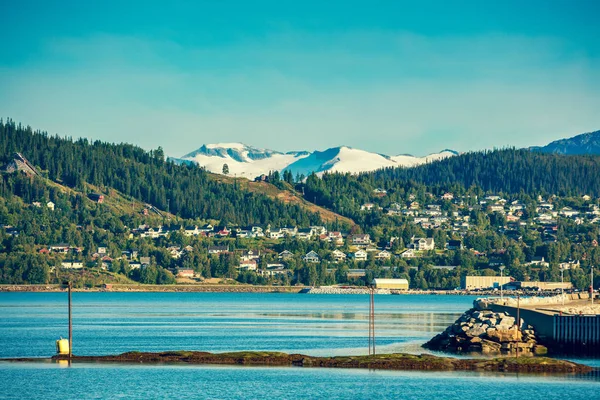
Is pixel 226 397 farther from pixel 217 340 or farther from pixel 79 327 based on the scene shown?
pixel 79 327

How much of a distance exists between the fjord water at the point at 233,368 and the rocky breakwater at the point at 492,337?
10.3 feet

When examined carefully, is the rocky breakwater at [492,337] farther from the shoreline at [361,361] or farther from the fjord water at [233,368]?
the shoreline at [361,361]

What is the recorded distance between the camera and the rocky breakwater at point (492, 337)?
251 ft

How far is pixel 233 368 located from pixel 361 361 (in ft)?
25.1

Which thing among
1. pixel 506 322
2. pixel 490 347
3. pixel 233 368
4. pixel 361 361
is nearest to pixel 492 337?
pixel 490 347

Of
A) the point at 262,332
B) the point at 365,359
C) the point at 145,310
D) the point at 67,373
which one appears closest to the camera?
the point at 67,373

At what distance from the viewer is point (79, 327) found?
103312mm

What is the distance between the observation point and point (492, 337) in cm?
7775

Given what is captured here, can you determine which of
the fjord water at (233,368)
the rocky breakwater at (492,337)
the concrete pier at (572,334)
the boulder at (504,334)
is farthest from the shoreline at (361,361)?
the concrete pier at (572,334)

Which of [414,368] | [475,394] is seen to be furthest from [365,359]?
[475,394]

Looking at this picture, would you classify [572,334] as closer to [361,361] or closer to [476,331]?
[476,331]

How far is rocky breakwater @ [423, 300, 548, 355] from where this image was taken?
76.6m

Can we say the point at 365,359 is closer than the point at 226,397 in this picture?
No

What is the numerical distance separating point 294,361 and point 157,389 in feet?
41.3
